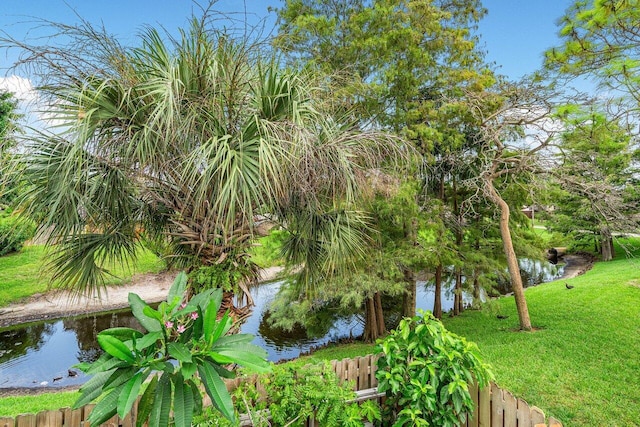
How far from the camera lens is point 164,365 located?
1.63m

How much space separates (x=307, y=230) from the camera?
3.49 meters

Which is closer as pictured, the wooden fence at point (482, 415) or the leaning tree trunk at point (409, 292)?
the wooden fence at point (482, 415)

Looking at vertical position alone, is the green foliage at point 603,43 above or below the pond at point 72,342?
above

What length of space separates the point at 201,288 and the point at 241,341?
1.40m

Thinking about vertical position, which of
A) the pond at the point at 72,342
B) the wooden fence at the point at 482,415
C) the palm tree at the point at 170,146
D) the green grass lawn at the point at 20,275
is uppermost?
the palm tree at the point at 170,146

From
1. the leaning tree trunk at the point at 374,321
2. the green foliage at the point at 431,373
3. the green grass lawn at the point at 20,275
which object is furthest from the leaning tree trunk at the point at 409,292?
the green grass lawn at the point at 20,275

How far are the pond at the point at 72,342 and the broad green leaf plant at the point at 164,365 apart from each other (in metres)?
5.03

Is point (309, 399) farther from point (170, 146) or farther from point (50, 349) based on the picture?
point (50, 349)

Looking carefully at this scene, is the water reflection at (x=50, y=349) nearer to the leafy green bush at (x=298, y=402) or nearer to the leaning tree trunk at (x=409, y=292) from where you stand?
the leafy green bush at (x=298, y=402)

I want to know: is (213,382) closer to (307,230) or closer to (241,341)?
(241,341)

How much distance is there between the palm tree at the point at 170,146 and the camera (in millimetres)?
2520

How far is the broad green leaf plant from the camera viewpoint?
153 centimetres

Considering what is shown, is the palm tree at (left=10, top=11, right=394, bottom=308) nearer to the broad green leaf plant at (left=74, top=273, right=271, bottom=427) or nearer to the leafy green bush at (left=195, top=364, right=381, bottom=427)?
the broad green leaf plant at (left=74, top=273, right=271, bottom=427)

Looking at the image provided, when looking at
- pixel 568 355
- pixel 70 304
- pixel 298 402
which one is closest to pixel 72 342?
pixel 70 304
